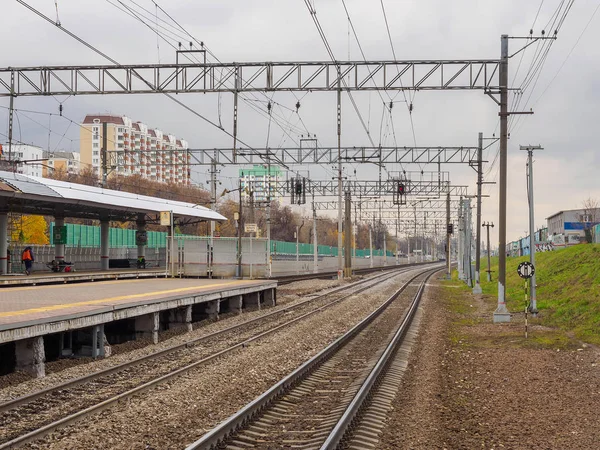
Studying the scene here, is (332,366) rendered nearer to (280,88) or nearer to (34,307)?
(34,307)

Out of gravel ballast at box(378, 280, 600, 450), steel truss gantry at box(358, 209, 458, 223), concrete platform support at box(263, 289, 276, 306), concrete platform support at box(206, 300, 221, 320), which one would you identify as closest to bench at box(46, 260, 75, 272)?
concrete platform support at box(263, 289, 276, 306)

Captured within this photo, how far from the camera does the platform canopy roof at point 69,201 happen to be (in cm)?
2919

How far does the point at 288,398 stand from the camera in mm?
11000

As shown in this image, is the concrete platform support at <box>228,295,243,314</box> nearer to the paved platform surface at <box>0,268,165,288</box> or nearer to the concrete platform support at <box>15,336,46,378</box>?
the paved platform surface at <box>0,268,165,288</box>

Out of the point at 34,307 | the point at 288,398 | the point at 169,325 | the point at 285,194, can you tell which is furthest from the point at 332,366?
the point at 285,194

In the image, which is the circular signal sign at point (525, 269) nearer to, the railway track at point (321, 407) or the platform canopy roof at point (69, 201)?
the railway track at point (321, 407)

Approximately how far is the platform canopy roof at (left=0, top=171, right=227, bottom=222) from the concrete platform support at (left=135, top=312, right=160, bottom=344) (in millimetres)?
11597

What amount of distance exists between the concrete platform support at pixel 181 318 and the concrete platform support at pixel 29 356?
837 cm

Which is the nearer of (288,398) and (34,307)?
(288,398)

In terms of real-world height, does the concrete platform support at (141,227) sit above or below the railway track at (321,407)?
above

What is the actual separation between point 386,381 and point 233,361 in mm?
3594

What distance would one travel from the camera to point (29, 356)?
42.2ft

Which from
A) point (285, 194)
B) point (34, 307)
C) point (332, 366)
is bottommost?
point (332, 366)

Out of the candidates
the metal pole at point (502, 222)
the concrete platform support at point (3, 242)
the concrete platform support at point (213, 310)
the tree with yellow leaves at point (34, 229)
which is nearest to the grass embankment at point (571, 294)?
the metal pole at point (502, 222)
